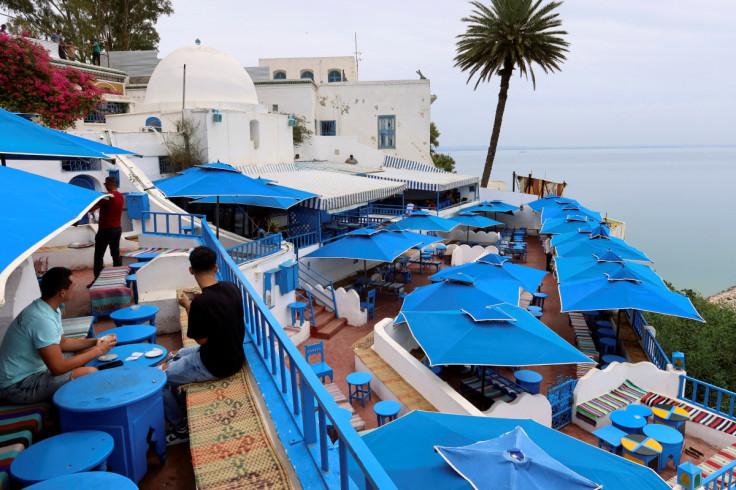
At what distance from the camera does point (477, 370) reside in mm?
10570

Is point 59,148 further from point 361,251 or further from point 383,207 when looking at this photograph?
point 383,207

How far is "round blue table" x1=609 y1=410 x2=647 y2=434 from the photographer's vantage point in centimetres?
806

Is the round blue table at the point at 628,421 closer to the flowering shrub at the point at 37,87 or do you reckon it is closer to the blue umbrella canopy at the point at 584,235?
the blue umbrella canopy at the point at 584,235

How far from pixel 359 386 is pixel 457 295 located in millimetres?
3100

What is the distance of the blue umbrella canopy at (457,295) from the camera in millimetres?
10367

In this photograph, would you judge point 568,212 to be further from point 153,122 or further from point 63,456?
point 63,456

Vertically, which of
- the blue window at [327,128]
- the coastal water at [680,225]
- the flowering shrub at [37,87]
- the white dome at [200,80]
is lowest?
the coastal water at [680,225]

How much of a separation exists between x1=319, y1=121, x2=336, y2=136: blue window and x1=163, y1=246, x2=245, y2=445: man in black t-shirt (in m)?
27.8

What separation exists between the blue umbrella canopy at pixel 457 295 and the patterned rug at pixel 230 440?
22.8ft

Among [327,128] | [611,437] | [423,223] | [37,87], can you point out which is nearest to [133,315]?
[611,437]

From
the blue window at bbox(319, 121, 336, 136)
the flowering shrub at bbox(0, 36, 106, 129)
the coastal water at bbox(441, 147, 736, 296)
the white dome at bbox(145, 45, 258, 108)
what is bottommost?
the coastal water at bbox(441, 147, 736, 296)

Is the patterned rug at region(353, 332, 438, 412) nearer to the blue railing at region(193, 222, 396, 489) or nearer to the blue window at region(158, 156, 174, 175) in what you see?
the blue railing at region(193, 222, 396, 489)

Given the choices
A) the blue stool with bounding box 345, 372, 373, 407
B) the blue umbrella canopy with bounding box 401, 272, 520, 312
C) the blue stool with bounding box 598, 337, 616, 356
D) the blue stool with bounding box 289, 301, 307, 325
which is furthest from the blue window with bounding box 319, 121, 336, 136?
the blue stool with bounding box 345, 372, 373, 407

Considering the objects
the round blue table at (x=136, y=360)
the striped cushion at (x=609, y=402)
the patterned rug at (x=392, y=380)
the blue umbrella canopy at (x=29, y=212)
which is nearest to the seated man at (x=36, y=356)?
the round blue table at (x=136, y=360)
